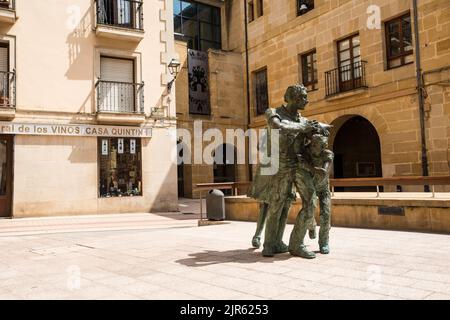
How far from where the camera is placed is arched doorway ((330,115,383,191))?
1877cm

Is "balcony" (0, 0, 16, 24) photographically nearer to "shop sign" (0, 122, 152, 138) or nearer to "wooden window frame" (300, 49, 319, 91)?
"shop sign" (0, 122, 152, 138)

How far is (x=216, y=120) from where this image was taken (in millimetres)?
20625

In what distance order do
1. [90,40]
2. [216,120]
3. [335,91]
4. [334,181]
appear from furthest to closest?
1. [216,120]
2. [335,91]
3. [90,40]
4. [334,181]

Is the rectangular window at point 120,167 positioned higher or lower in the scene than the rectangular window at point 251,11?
lower

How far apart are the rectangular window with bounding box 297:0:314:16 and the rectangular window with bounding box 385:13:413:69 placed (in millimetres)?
3839

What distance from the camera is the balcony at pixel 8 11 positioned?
12.7 meters

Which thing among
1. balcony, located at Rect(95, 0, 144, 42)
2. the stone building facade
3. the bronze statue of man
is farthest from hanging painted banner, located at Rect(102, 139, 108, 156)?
the bronze statue of man

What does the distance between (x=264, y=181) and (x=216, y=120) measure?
1539cm

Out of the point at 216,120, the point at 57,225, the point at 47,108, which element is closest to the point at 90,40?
the point at 47,108

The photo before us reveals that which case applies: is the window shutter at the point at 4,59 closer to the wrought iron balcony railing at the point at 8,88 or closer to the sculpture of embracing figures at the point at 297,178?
the wrought iron balcony railing at the point at 8,88

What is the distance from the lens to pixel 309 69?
58.6ft

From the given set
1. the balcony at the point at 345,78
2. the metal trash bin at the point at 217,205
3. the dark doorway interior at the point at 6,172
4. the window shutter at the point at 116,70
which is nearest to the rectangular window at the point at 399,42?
the balcony at the point at 345,78

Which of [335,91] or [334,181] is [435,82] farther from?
[334,181]

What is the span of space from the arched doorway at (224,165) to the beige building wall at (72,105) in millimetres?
6088
